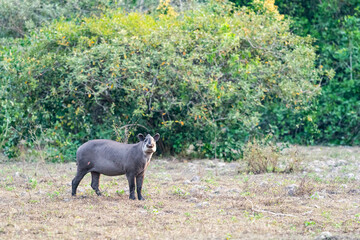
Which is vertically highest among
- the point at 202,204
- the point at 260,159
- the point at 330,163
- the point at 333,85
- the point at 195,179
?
the point at 202,204

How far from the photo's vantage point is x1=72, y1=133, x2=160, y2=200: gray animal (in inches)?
300

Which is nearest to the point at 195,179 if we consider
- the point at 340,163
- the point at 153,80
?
the point at 153,80

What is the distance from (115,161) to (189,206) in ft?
4.27

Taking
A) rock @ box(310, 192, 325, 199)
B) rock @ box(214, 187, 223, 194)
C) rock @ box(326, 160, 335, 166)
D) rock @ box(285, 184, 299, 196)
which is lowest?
rock @ box(326, 160, 335, 166)

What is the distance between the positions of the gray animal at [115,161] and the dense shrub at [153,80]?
295cm

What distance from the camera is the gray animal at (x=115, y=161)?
761 centimetres

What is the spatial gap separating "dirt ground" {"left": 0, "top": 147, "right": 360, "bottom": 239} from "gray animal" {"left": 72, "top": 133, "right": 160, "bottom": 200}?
303mm

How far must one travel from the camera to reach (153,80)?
36.5 ft

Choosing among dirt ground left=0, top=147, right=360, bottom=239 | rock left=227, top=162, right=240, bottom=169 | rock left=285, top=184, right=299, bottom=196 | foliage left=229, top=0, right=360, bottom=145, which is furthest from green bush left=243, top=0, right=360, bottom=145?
rock left=285, top=184, right=299, bottom=196

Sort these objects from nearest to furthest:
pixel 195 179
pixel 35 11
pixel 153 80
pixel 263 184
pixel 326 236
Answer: pixel 326 236 < pixel 263 184 < pixel 195 179 < pixel 153 80 < pixel 35 11

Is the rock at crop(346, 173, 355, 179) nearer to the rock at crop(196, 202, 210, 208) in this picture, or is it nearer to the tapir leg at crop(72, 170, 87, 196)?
the rock at crop(196, 202, 210, 208)

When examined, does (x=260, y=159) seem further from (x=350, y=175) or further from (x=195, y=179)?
(x=350, y=175)

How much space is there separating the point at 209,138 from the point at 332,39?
20.3ft

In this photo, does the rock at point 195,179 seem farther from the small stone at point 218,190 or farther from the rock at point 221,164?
the rock at point 221,164
